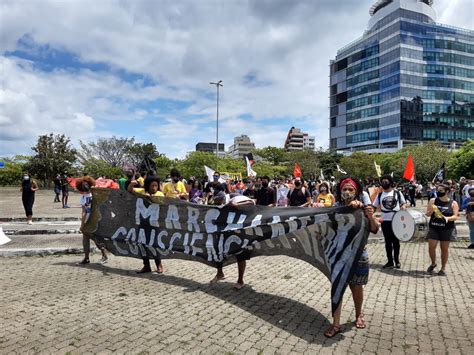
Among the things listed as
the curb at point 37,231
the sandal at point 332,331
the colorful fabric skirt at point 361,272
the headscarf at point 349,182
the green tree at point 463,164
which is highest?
the green tree at point 463,164

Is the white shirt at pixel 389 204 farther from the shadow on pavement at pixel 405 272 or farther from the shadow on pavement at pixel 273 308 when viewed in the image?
the shadow on pavement at pixel 273 308

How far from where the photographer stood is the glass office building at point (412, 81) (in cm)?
9100

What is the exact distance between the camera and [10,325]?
4.39 metres

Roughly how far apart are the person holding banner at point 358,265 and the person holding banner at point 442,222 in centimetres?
305

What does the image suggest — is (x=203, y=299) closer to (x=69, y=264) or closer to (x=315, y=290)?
(x=315, y=290)

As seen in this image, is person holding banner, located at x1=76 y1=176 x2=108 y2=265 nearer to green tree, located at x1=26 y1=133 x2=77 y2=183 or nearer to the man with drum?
the man with drum

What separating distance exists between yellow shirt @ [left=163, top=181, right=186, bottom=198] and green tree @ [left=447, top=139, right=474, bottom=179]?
148 ft

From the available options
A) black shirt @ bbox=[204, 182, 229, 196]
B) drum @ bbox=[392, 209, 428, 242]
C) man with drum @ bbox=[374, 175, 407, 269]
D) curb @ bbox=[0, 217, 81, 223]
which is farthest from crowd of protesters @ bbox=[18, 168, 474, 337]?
curb @ bbox=[0, 217, 81, 223]

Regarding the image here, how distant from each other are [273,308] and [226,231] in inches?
55.9

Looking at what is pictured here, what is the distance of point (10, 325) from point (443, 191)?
24.5ft

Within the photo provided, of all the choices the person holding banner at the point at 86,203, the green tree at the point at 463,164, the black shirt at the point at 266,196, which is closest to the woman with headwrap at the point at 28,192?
the person holding banner at the point at 86,203

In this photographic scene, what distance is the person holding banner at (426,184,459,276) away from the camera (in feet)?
21.6

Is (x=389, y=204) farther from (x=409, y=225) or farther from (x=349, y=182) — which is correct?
(x=349, y=182)

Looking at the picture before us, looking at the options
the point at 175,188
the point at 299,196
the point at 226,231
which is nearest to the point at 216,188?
the point at 175,188
